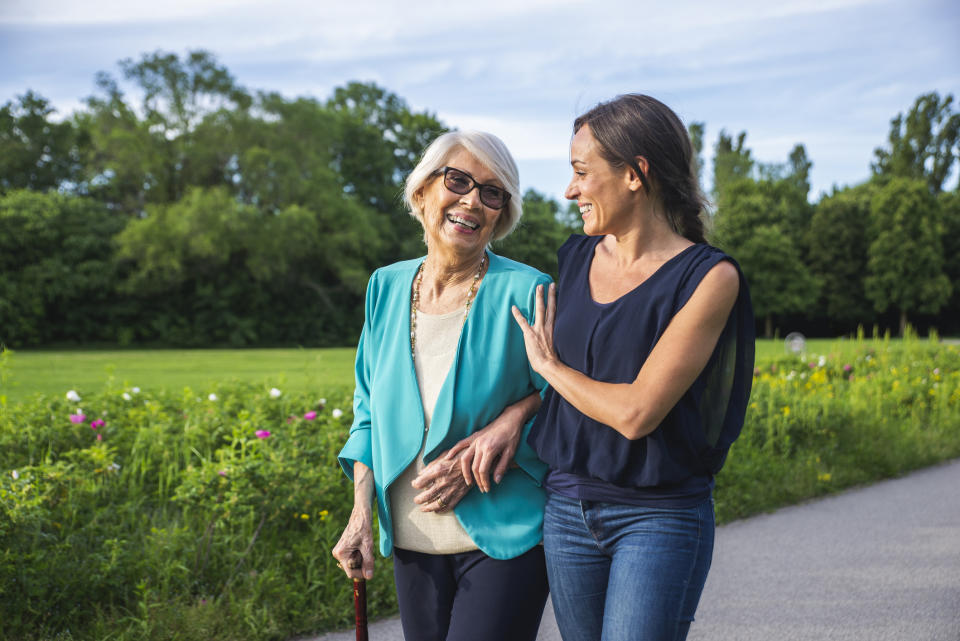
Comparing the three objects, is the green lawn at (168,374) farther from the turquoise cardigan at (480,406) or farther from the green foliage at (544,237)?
the green foliage at (544,237)

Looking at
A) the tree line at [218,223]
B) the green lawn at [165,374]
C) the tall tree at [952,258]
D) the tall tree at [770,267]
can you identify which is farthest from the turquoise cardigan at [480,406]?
the tall tree at [952,258]

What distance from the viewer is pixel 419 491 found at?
2.33 metres

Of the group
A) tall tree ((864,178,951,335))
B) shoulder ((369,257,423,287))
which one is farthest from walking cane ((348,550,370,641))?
tall tree ((864,178,951,335))

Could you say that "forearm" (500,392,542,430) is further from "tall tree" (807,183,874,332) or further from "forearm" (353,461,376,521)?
"tall tree" (807,183,874,332)

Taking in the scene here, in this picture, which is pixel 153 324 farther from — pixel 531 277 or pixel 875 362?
pixel 531 277

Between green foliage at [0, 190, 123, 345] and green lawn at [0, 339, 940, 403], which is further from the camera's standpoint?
green foliage at [0, 190, 123, 345]

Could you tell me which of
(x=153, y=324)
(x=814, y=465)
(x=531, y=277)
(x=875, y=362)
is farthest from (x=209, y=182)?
(x=531, y=277)

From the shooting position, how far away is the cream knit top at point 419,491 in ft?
7.46

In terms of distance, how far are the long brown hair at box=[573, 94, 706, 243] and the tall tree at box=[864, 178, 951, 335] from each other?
2040 inches

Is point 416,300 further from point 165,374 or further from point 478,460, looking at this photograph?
point 165,374

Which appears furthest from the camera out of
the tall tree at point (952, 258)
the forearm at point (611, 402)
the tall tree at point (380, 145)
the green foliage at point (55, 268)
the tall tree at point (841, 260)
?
the tall tree at point (841, 260)

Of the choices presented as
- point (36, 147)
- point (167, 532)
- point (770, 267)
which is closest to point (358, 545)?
point (167, 532)

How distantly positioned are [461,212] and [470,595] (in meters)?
1.04

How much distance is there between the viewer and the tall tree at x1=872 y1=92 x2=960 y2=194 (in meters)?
58.7
